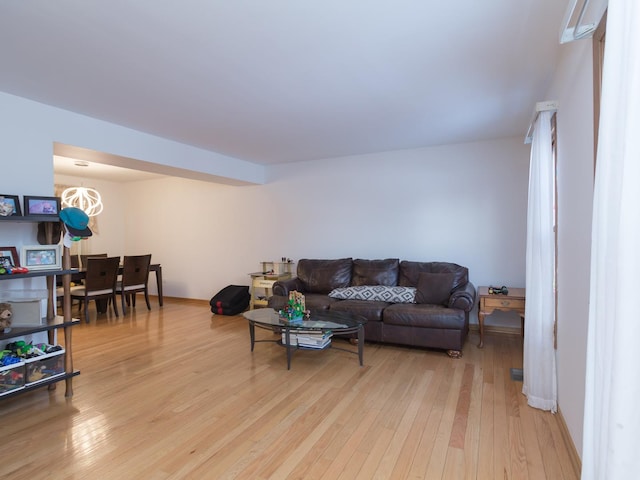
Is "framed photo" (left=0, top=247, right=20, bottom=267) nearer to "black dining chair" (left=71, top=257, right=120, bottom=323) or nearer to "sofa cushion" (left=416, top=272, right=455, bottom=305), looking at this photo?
"black dining chair" (left=71, top=257, right=120, bottom=323)

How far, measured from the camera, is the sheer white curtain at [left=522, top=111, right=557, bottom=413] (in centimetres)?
238

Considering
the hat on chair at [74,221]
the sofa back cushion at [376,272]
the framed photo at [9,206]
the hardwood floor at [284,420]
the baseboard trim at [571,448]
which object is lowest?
the hardwood floor at [284,420]

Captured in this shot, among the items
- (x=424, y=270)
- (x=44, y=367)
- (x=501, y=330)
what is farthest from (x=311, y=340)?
(x=501, y=330)

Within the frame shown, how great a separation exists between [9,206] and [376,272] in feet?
12.1

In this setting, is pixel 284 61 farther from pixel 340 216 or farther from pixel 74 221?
pixel 340 216

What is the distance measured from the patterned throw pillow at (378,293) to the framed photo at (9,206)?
126 inches

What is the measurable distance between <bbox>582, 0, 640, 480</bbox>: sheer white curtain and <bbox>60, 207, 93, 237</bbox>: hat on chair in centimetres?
330

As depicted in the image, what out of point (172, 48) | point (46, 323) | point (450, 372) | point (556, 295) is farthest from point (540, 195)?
point (46, 323)

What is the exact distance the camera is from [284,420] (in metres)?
2.31

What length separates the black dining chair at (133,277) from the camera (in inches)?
218

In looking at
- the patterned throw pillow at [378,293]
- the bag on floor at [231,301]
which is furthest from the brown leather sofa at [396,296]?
the bag on floor at [231,301]

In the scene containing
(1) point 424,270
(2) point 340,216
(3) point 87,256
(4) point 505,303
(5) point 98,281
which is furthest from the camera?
(3) point 87,256

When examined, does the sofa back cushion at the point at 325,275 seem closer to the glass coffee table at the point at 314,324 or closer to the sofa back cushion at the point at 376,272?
the sofa back cushion at the point at 376,272

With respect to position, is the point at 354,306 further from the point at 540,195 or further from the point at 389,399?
the point at 540,195
